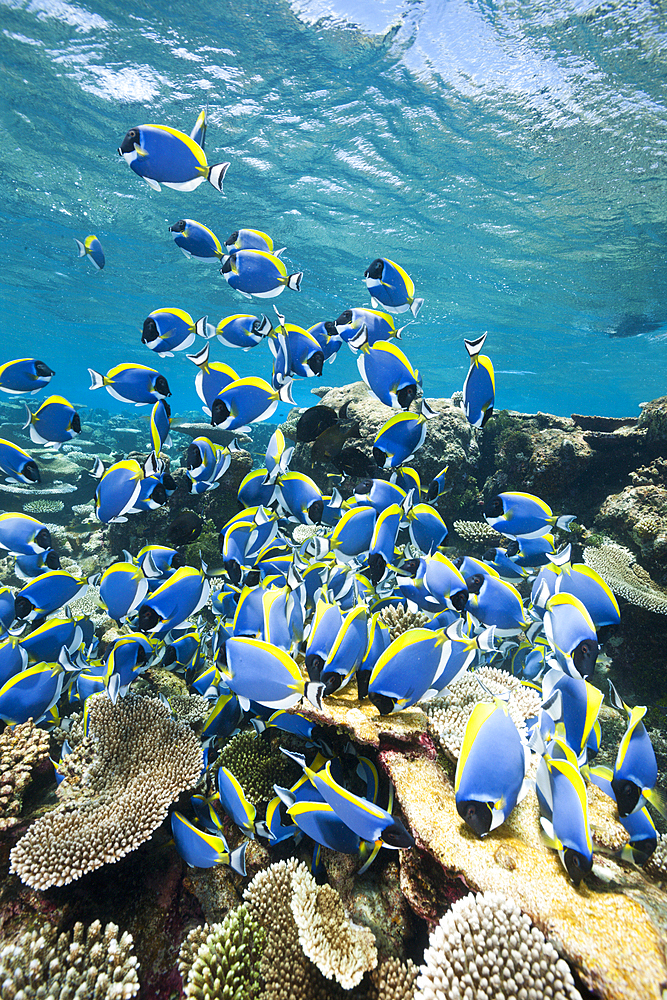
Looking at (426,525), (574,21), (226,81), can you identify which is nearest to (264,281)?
(426,525)

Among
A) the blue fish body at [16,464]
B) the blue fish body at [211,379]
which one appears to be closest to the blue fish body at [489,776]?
the blue fish body at [211,379]

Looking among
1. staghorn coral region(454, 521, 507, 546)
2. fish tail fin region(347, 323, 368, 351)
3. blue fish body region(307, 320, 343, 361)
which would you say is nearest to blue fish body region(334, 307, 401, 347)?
fish tail fin region(347, 323, 368, 351)

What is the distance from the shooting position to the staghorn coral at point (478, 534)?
280 inches

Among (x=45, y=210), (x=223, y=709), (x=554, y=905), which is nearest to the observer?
(x=554, y=905)

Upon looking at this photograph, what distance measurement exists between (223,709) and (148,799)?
68cm

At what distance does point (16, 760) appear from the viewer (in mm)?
3104

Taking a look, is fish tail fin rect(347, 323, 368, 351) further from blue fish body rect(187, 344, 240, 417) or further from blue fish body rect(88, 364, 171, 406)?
blue fish body rect(88, 364, 171, 406)

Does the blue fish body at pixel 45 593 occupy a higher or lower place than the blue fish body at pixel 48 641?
higher

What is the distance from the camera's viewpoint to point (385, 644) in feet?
8.71

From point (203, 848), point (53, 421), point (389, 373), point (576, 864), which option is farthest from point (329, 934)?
point (53, 421)

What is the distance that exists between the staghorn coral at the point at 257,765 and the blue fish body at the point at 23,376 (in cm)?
365

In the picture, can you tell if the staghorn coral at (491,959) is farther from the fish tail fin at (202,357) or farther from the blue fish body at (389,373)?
the fish tail fin at (202,357)

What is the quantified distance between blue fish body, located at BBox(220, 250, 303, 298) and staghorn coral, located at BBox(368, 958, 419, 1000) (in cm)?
426

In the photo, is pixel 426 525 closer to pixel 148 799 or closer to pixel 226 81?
pixel 148 799
